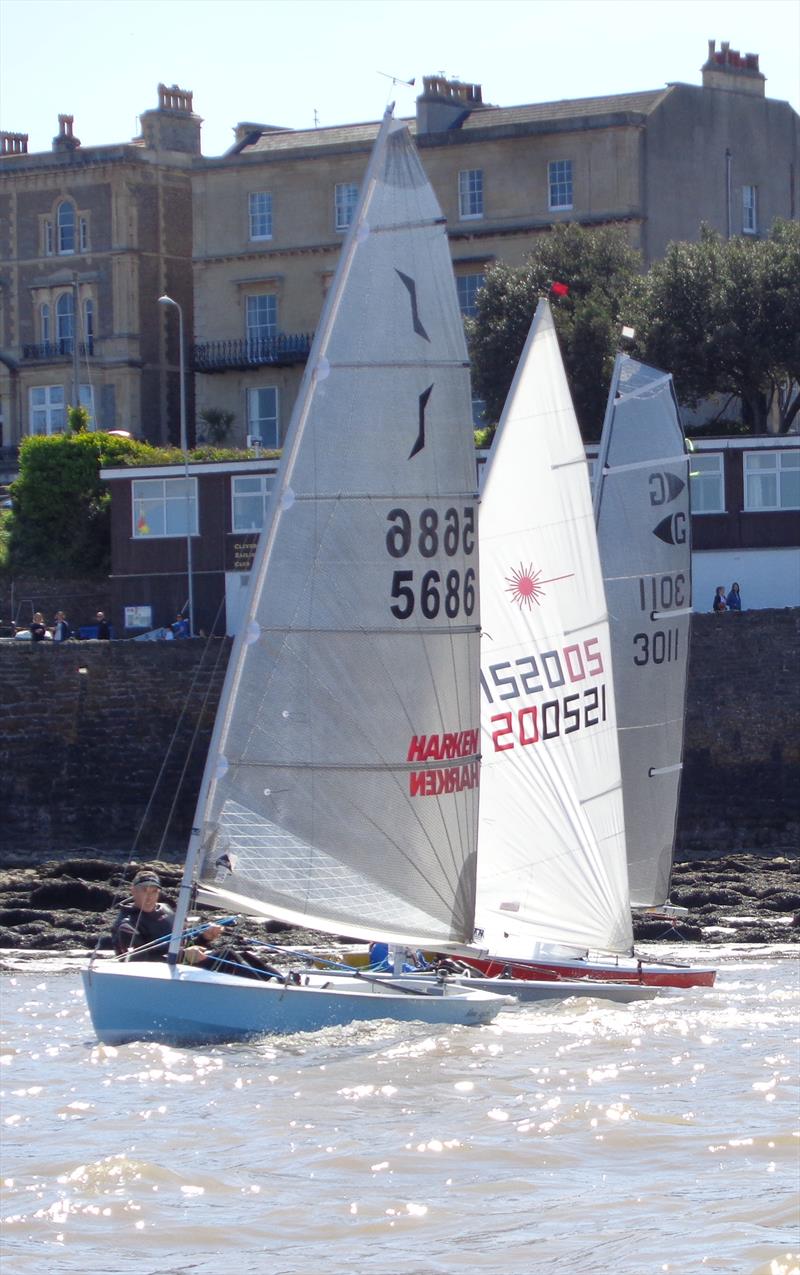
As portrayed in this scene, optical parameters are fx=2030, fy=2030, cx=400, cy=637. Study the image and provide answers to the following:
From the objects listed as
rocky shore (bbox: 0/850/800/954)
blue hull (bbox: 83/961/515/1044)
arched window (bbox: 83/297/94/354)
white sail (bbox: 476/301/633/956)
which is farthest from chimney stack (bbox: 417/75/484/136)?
blue hull (bbox: 83/961/515/1044)

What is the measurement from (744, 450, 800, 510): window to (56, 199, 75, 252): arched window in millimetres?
29061

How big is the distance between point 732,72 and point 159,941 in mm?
44990

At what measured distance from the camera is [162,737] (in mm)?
36594

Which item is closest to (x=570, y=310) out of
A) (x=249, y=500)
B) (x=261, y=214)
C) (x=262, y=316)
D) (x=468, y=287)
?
(x=468, y=287)

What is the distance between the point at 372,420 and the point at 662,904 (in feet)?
29.9

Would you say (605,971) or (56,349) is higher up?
(56,349)

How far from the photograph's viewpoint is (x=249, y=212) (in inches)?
2320

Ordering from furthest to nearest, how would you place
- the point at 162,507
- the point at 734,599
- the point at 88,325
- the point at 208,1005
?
the point at 88,325, the point at 162,507, the point at 734,599, the point at 208,1005

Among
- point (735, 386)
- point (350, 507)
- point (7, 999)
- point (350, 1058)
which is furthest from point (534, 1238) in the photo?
point (735, 386)

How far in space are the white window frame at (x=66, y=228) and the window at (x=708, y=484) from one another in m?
27.9

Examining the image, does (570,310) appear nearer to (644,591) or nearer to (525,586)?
(644,591)

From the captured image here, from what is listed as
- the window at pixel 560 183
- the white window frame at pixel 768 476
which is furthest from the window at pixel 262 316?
the white window frame at pixel 768 476

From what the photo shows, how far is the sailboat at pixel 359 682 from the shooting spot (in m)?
15.6

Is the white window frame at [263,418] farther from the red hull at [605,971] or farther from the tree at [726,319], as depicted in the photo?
the red hull at [605,971]
